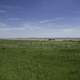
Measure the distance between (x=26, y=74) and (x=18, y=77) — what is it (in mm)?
1037

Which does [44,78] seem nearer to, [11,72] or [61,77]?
[61,77]

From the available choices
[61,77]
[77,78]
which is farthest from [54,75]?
[77,78]

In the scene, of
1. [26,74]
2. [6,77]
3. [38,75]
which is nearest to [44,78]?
[38,75]

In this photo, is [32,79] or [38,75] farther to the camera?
[38,75]

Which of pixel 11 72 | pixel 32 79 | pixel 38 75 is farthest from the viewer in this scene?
pixel 11 72

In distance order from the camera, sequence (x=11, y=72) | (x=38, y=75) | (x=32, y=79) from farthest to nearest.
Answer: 1. (x=11, y=72)
2. (x=38, y=75)
3. (x=32, y=79)

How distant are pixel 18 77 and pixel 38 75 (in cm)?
165

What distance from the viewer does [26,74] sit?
14109 millimetres

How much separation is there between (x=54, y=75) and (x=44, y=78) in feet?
4.01

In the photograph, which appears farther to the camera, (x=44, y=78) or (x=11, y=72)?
(x=11, y=72)

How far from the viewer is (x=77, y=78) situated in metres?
13.0

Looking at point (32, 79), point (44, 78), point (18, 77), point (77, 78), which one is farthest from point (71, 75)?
point (18, 77)

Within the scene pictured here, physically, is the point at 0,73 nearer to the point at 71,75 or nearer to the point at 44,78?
the point at 44,78

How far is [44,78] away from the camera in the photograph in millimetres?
13039
